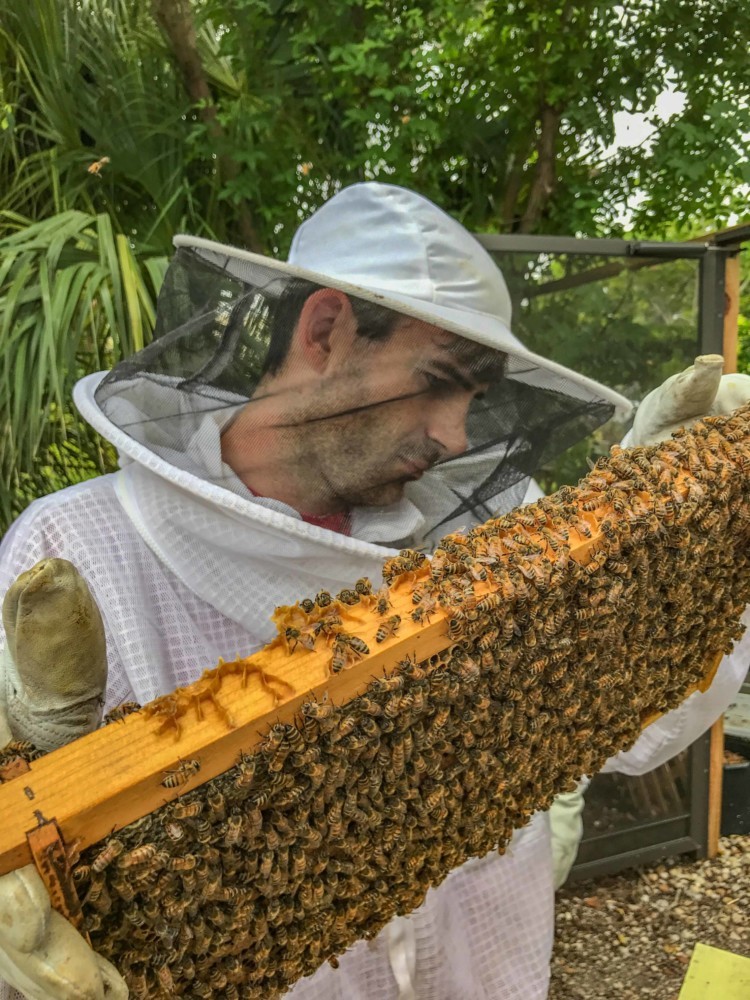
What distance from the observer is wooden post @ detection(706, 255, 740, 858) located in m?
2.70

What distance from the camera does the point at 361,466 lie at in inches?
51.5

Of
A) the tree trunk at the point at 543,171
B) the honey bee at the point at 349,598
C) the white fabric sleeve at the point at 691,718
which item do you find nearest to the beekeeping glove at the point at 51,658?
the honey bee at the point at 349,598

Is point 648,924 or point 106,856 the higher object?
point 106,856

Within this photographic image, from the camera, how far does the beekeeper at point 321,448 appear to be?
3.93 ft

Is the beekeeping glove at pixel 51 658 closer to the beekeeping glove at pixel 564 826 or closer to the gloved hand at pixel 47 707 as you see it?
the gloved hand at pixel 47 707

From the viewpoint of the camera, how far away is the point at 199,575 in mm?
1217

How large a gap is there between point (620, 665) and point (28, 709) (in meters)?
0.76

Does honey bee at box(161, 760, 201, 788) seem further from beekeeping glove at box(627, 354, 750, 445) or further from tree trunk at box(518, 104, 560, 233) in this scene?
tree trunk at box(518, 104, 560, 233)

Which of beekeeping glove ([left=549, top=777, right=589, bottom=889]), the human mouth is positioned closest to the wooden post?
beekeeping glove ([left=549, top=777, right=589, bottom=889])

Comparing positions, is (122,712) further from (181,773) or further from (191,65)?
(191,65)

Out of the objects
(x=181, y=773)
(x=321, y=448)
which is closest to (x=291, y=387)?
(x=321, y=448)

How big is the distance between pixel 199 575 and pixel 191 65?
293 cm

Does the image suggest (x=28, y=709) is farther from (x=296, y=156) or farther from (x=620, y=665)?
(x=296, y=156)

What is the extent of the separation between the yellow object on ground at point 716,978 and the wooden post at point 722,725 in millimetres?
1653
